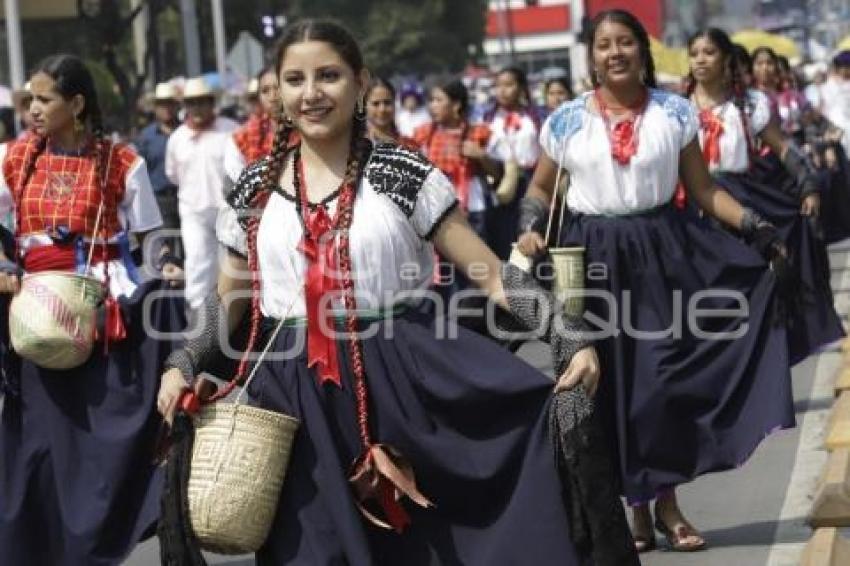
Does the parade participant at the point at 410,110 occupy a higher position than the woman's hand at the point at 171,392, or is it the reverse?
the woman's hand at the point at 171,392

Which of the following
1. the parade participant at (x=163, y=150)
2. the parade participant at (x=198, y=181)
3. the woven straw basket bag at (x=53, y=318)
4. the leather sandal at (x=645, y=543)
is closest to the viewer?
the woven straw basket bag at (x=53, y=318)

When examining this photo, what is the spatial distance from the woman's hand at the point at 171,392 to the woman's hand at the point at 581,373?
81cm

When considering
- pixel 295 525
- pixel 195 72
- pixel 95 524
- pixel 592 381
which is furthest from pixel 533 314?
pixel 195 72

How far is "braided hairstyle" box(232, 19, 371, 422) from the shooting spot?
5.03 m

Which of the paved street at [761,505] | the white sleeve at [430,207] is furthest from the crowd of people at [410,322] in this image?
the paved street at [761,505]

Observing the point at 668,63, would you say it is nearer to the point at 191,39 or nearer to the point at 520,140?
the point at 191,39

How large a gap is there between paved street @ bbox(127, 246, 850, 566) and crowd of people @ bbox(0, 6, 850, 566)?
0.18 meters

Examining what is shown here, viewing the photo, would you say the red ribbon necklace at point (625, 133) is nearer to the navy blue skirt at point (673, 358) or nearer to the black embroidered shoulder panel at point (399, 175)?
the navy blue skirt at point (673, 358)

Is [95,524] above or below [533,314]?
below

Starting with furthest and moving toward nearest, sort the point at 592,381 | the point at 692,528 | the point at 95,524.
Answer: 1. the point at 692,528
2. the point at 95,524
3. the point at 592,381

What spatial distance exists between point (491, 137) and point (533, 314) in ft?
37.6

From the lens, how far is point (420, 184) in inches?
200

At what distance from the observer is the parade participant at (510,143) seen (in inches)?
627

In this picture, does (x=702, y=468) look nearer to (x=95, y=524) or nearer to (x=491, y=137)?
(x=95, y=524)
